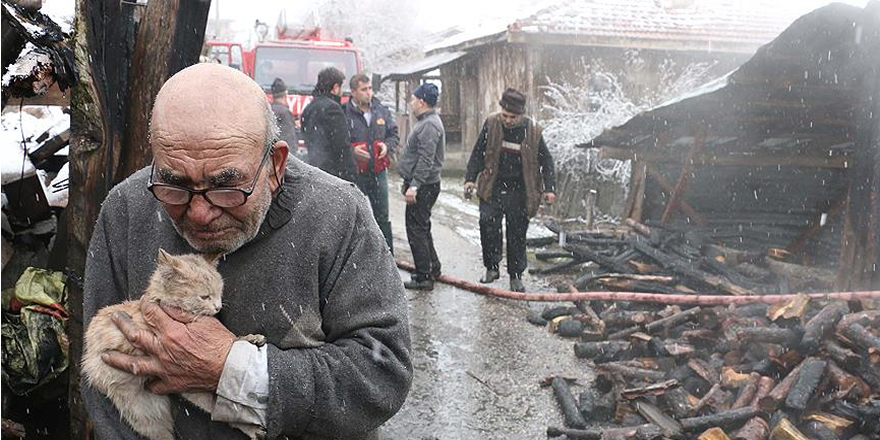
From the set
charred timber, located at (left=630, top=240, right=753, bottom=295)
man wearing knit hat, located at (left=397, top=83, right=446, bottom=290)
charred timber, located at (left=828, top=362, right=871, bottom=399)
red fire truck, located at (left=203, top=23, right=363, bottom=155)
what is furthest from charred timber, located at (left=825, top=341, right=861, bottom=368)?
red fire truck, located at (left=203, top=23, right=363, bottom=155)

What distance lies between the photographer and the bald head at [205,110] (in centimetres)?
179

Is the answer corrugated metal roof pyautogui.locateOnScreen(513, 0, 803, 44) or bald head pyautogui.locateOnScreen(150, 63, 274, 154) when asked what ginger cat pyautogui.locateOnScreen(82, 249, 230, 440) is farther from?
corrugated metal roof pyautogui.locateOnScreen(513, 0, 803, 44)

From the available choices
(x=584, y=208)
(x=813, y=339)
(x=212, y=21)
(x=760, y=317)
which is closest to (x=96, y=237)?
(x=813, y=339)

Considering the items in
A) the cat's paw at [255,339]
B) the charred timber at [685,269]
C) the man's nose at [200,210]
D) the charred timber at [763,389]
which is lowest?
the charred timber at [763,389]

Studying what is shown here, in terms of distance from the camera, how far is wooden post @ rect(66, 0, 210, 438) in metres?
3.26

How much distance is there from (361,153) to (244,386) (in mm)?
6676

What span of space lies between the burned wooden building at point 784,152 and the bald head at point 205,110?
20.2 feet

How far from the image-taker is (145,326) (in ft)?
6.30

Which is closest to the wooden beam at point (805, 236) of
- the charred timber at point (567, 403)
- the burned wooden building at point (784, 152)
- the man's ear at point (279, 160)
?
the burned wooden building at point (784, 152)

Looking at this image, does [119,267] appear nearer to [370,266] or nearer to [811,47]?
[370,266]

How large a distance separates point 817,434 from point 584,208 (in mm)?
9832

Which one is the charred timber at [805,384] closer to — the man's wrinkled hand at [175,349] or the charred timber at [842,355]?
the charred timber at [842,355]

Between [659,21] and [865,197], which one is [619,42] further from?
[865,197]

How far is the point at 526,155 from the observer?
805 centimetres
